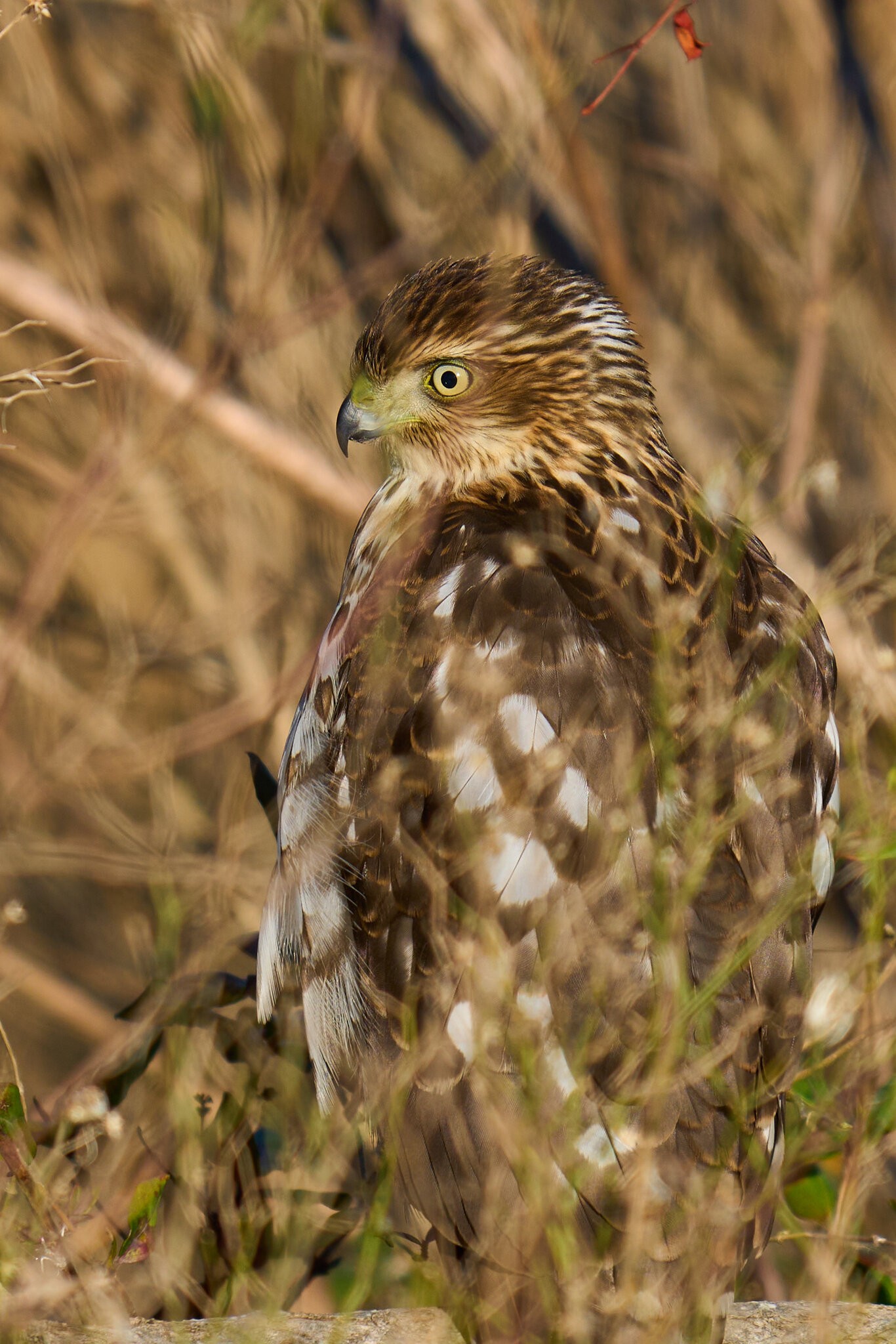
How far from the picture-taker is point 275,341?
115 inches

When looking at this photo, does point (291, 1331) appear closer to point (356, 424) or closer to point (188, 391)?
point (356, 424)

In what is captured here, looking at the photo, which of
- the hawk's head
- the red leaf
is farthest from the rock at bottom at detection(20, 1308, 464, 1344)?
the red leaf

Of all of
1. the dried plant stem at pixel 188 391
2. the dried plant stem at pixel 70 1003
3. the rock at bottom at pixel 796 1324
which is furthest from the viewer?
the dried plant stem at pixel 70 1003

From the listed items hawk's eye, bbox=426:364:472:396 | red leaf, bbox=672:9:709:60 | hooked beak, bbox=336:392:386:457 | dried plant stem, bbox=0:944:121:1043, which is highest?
red leaf, bbox=672:9:709:60

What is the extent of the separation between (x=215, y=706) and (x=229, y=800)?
2516 mm

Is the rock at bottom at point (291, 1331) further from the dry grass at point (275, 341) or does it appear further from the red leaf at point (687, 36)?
the red leaf at point (687, 36)

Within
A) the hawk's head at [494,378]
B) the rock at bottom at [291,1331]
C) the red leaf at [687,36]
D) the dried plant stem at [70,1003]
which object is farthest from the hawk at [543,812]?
the dried plant stem at [70,1003]

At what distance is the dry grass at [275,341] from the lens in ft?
9.29

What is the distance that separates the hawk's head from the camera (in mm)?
2752

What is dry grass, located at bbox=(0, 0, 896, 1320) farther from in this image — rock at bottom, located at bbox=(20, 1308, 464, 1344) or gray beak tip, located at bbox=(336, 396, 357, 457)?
gray beak tip, located at bbox=(336, 396, 357, 457)

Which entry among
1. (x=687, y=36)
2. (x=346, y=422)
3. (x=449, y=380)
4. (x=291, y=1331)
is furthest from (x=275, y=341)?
(x=291, y=1331)

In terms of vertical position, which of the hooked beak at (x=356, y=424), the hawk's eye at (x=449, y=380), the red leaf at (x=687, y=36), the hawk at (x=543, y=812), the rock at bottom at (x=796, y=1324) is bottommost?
the rock at bottom at (x=796, y=1324)

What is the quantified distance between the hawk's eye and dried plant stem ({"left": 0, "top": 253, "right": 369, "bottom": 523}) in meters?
0.49

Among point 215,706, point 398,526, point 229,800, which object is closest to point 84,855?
point 229,800
